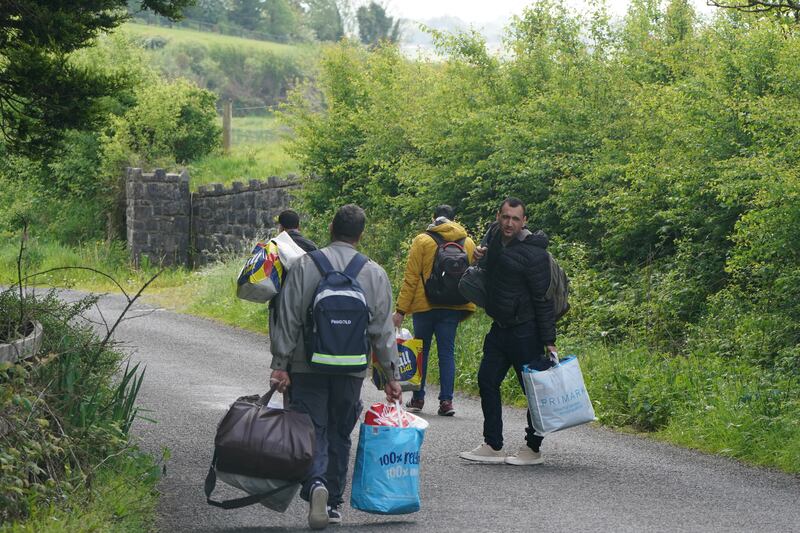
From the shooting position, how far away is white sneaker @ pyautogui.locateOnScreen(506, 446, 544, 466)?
364 inches

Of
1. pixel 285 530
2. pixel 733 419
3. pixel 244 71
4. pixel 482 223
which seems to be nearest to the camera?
pixel 285 530

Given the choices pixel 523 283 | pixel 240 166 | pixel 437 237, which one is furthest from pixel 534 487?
pixel 240 166

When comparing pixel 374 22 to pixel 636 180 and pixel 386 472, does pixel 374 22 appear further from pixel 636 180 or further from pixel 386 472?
pixel 386 472

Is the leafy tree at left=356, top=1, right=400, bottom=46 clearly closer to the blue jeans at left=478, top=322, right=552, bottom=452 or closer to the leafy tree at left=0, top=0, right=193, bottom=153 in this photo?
the leafy tree at left=0, top=0, right=193, bottom=153

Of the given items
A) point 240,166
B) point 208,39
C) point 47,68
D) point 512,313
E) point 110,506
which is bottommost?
point 240,166

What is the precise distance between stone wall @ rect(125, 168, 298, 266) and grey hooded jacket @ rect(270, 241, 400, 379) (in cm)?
2209

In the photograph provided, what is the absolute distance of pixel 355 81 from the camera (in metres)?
22.8

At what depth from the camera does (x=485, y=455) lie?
9344 millimetres

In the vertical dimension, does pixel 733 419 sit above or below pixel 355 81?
below

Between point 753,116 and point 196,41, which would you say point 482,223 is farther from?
point 196,41

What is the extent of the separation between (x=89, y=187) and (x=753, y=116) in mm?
23558

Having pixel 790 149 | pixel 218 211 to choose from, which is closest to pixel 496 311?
pixel 790 149

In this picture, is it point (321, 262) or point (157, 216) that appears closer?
point (321, 262)

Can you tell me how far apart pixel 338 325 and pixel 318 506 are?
102 centimetres
